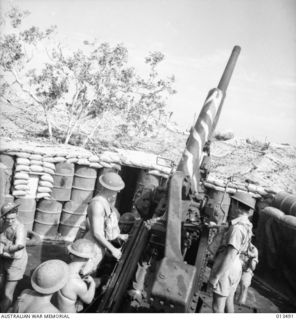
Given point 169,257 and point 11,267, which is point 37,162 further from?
point 169,257

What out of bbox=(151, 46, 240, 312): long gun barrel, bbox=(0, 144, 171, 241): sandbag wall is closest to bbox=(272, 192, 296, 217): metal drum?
bbox=(0, 144, 171, 241): sandbag wall

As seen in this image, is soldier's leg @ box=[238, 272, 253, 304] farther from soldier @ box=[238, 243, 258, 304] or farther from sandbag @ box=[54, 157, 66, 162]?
sandbag @ box=[54, 157, 66, 162]

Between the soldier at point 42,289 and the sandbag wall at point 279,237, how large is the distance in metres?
5.54

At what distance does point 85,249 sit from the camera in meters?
3.17

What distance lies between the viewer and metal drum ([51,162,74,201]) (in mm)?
7121

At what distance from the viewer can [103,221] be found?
12.8ft

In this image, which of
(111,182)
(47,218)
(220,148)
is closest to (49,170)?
(47,218)

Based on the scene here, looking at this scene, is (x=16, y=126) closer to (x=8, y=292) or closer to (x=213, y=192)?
(x=213, y=192)

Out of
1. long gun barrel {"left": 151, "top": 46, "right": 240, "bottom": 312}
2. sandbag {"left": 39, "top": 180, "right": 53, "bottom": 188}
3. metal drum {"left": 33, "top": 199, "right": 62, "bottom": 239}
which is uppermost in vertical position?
long gun barrel {"left": 151, "top": 46, "right": 240, "bottom": 312}

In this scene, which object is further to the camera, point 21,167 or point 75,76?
point 75,76

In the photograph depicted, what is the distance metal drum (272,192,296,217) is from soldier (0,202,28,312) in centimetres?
588

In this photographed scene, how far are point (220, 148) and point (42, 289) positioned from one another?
1612cm

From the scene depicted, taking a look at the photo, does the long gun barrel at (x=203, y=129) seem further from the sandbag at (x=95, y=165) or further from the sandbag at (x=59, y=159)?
the sandbag at (x=59, y=159)

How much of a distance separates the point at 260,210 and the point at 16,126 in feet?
35.8
